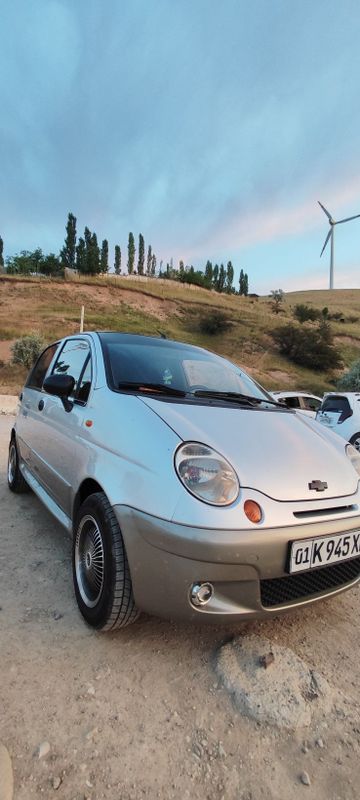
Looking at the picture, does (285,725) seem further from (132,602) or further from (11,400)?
(11,400)

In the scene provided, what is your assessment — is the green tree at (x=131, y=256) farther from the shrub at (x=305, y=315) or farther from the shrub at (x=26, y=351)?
the shrub at (x=26, y=351)

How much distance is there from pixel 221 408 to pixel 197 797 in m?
1.65

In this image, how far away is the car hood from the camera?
200 cm

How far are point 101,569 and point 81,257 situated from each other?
7066cm

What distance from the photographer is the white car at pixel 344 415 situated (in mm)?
8625

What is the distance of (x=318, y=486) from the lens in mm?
2100

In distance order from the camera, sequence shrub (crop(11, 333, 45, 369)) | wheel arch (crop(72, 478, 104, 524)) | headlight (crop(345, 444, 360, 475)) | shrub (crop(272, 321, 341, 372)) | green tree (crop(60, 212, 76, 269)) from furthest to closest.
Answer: green tree (crop(60, 212, 76, 269)) < shrub (crop(272, 321, 341, 372)) < shrub (crop(11, 333, 45, 369)) < headlight (crop(345, 444, 360, 475)) < wheel arch (crop(72, 478, 104, 524))

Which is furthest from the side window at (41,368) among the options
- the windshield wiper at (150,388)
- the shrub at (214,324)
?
the shrub at (214,324)

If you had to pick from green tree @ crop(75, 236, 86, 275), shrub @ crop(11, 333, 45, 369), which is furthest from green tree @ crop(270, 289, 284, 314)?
shrub @ crop(11, 333, 45, 369)

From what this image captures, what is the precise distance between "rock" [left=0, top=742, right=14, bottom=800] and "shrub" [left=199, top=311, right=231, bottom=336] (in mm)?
42882

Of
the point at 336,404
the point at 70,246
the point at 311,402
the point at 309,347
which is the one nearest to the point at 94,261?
the point at 70,246

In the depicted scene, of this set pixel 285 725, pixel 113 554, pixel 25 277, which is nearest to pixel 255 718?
pixel 285 725

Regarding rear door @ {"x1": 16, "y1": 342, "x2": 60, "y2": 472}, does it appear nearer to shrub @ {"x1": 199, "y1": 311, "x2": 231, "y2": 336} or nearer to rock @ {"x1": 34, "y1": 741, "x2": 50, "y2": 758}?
rock @ {"x1": 34, "y1": 741, "x2": 50, "y2": 758}

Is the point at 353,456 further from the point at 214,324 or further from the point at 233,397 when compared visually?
the point at 214,324
